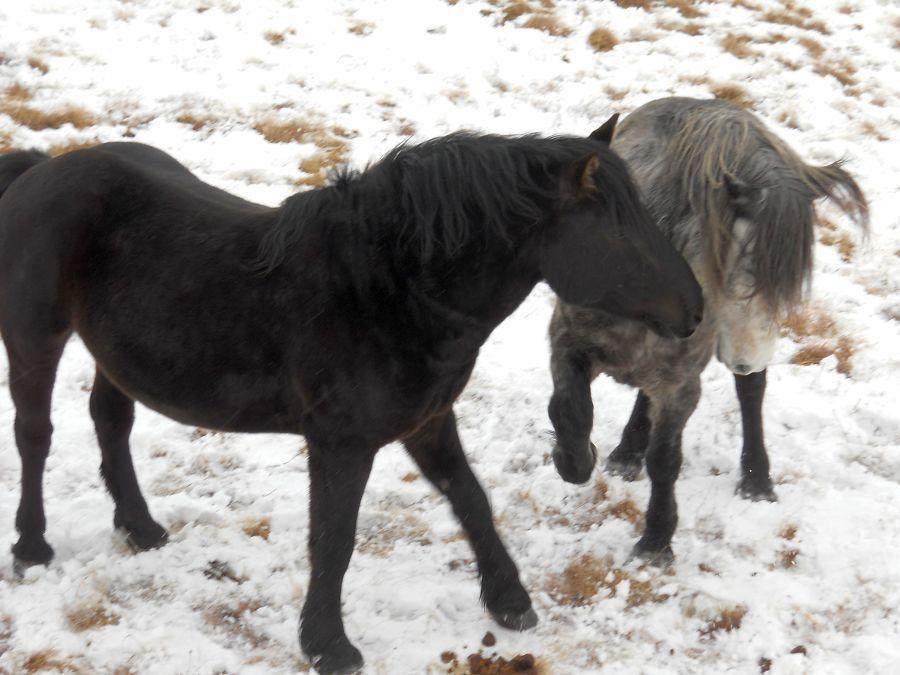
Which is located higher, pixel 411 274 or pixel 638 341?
pixel 411 274

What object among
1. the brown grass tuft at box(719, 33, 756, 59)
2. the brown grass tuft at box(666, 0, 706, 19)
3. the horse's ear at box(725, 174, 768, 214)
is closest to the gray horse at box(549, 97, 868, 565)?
the horse's ear at box(725, 174, 768, 214)

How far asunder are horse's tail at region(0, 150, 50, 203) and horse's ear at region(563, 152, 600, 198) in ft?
6.99

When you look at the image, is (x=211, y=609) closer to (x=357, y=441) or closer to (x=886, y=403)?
(x=357, y=441)

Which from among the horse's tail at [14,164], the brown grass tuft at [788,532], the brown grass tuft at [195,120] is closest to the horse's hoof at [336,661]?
the brown grass tuft at [788,532]

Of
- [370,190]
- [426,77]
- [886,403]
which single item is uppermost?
[370,190]

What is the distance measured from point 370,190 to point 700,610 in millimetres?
2071

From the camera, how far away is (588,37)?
9.26m

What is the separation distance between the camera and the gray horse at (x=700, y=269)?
10.8 feet

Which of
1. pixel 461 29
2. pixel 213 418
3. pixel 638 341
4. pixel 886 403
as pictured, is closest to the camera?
pixel 213 418

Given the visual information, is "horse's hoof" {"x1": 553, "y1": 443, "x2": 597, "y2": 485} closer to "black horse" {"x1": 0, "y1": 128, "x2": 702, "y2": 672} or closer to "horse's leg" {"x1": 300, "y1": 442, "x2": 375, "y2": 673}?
"black horse" {"x1": 0, "y1": 128, "x2": 702, "y2": 672}

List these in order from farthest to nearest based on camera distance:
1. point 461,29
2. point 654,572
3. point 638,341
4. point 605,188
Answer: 1. point 461,29
2. point 654,572
3. point 638,341
4. point 605,188

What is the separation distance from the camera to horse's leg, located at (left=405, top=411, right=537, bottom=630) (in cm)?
320

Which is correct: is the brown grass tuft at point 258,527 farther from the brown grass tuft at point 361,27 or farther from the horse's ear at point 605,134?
the brown grass tuft at point 361,27

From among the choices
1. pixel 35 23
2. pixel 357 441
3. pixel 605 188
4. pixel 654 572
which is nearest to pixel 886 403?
pixel 654 572
